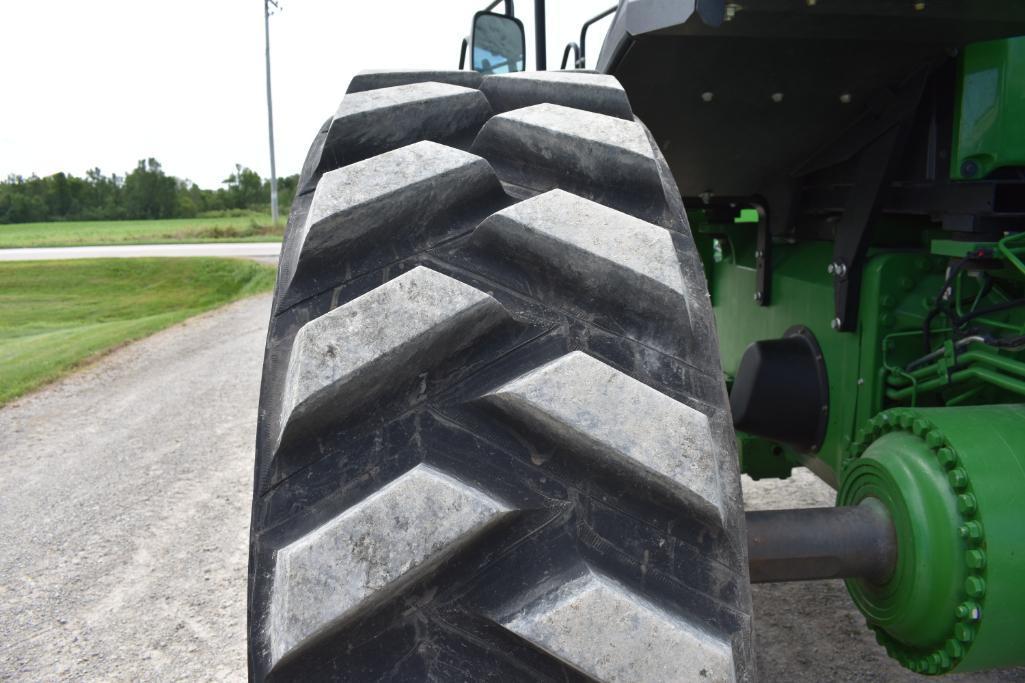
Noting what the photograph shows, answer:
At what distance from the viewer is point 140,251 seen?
23344 mm

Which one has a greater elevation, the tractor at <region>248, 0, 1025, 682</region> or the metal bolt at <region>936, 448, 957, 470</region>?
the tractor at <region>248, 0, 1025, 682</region>

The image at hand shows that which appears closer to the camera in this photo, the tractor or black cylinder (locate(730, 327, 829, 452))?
the tractor

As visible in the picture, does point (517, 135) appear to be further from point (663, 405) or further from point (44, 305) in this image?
point (44, 305)

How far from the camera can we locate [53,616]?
2.93m

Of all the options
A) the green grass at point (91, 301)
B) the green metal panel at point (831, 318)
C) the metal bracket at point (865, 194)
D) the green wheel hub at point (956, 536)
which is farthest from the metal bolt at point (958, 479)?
the green grass at point (91, 301)

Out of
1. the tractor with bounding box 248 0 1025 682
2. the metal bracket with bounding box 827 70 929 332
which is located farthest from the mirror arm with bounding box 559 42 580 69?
the metal bracket with bounding box 827 70 929 332

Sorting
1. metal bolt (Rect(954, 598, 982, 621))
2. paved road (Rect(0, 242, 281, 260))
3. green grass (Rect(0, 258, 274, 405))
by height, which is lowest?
paved road (Rect(0, 242, 281, 260))

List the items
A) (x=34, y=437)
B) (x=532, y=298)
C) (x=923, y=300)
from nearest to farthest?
1. (x=532, y=298)
2. (x=923, y=300)
3. (x=34, y=437)

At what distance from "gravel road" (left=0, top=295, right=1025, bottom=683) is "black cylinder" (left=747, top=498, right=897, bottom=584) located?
3.28 feet

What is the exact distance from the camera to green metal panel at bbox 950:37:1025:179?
1.36m

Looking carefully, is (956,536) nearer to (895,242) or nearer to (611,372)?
(611,372)

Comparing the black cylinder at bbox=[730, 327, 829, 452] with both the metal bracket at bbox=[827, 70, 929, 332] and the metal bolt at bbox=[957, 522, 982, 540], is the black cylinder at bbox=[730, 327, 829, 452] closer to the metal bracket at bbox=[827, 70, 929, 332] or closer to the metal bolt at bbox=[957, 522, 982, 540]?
the metal bracket at bbox=[827, 70, 929, 332]

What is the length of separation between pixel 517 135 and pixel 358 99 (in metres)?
0.25

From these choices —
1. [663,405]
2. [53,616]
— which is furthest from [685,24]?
[53,616]
